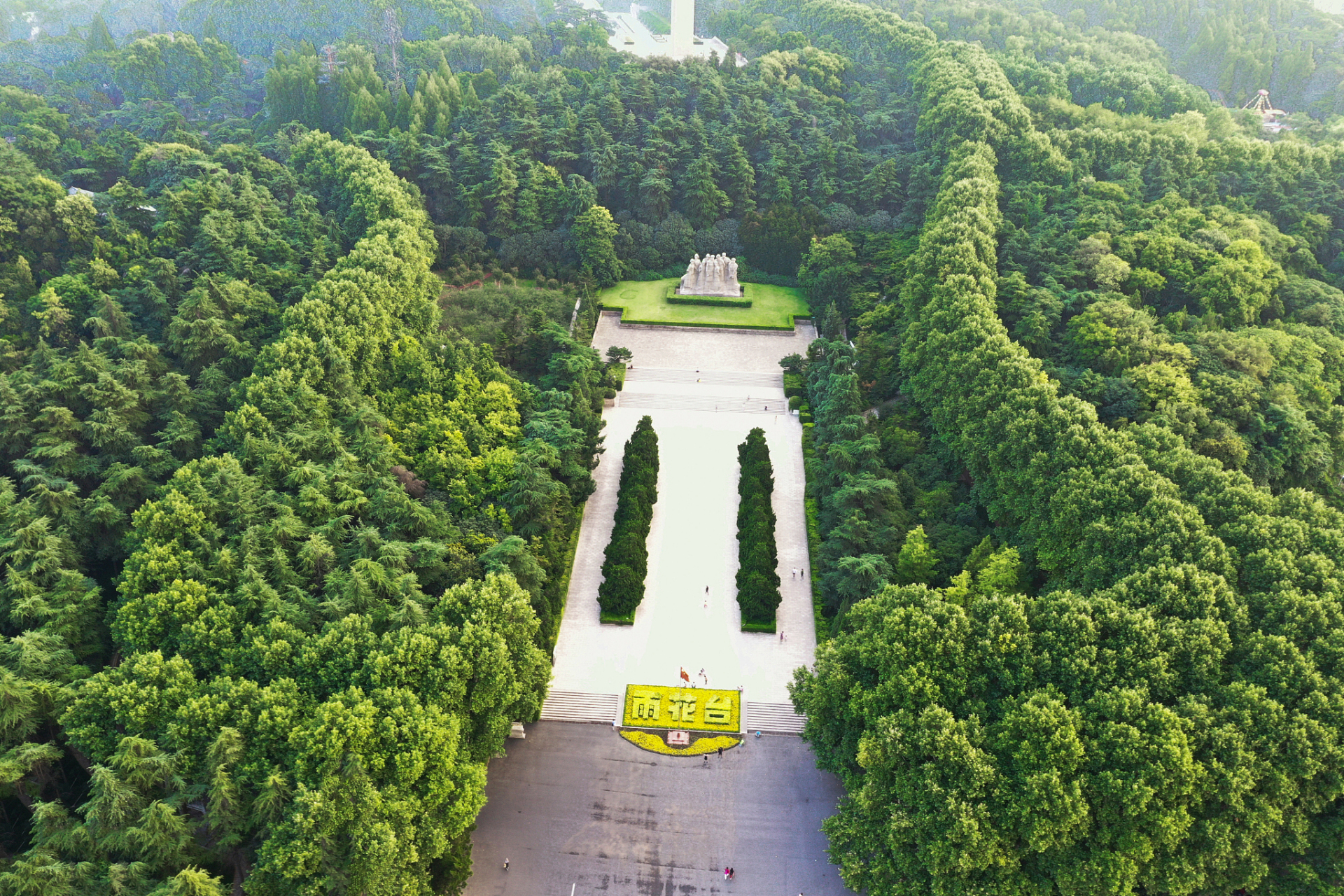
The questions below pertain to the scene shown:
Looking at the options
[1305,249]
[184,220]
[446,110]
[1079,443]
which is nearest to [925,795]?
[1079,443]

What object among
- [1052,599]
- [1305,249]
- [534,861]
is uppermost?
[1305,249]

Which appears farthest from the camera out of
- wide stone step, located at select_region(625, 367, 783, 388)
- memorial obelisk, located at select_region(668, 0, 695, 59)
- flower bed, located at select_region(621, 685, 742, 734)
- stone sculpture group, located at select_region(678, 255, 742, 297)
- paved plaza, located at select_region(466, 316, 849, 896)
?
memorial obelisk, located at select_region(668, 0, 695, 59)

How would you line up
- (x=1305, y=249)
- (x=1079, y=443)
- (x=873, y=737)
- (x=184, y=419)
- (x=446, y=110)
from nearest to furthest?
(x=873, y=737), (x=1079, y=443), (x=184, y=419), (x=1305, y=249), (x=446, y=110)

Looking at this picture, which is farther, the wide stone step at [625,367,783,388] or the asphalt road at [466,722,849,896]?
Result: the wide stone step at [625,367,783,388]

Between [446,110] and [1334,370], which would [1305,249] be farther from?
[446,110]

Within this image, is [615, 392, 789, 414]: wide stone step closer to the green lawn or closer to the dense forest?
the dense forest

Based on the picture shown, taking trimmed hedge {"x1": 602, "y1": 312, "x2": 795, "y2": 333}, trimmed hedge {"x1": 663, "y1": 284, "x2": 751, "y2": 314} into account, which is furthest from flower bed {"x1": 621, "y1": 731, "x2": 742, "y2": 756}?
trimmed hedge {"x1": 663, "y1": 284, "x2": 751, "y2": 314}

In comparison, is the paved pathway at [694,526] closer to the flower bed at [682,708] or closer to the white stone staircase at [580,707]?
the white stone staircase at [580,707]
